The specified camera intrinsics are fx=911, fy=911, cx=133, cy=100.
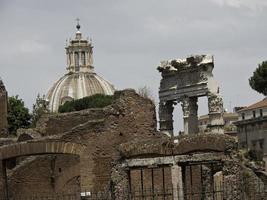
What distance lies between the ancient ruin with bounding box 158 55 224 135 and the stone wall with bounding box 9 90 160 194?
69.3 feet

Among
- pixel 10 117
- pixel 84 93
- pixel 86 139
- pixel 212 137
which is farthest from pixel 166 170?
pixel 84 93

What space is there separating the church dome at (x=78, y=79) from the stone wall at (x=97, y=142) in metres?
84.0

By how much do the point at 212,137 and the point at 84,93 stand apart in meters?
92.0

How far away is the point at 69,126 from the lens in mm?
24438

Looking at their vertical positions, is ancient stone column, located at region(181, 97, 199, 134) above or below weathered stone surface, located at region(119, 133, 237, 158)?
above

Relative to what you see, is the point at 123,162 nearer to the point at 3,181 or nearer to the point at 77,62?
the point at 3,181

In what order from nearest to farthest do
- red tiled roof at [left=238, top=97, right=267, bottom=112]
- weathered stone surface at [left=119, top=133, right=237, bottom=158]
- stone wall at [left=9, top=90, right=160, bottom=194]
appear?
weathered stone surface at [left=119, top=133, right=237, bottom=158] → stone wall at [left=9, top=90, right=160, bottom=194] → red tiled roof at [left=238, top=97, right=267, bottom=112]

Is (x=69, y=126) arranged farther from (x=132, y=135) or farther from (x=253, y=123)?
(x=253, y=123)

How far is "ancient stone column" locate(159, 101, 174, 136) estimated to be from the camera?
48.2 m

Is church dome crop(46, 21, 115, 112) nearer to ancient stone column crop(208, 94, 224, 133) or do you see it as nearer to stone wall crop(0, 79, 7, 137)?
ancient stone column crop(208, 94, 224, 133)

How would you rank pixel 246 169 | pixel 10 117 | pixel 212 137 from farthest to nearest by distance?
pixel 10 117
pixel 246 169
pixel 212 137

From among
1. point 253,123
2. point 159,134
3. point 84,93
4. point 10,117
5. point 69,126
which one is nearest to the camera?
point 159,134

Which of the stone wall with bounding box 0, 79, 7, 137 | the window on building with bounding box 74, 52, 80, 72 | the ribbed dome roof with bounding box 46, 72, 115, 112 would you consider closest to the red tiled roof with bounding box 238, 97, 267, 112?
the ribbed dome roof with bounding box 46, 72, 115, 112

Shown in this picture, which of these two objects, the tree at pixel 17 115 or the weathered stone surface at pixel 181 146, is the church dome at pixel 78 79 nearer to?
the tree at pixel 17 115
